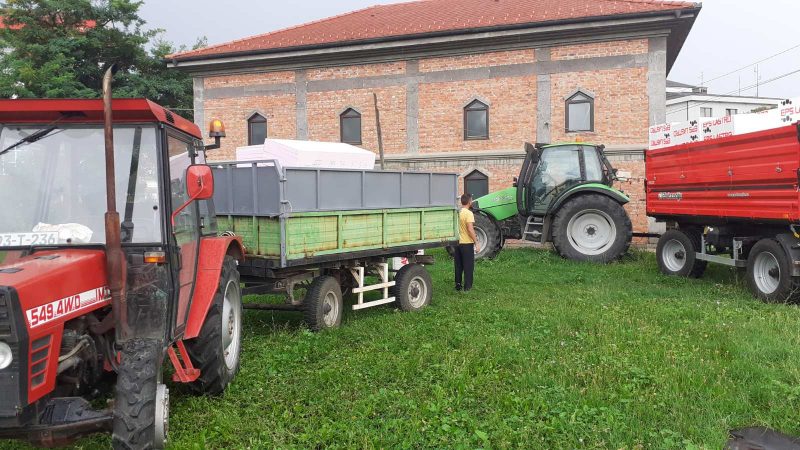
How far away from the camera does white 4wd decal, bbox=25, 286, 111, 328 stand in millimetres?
2805

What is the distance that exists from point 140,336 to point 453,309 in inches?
200

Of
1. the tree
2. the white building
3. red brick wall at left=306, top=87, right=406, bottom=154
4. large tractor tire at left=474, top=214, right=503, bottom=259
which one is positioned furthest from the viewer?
the white building

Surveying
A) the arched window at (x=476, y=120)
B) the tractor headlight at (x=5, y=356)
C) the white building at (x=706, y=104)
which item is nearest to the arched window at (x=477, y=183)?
the arched window at (x=476, y=120)

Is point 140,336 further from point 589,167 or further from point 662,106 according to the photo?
point 662,106

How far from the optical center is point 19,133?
3.57 meters

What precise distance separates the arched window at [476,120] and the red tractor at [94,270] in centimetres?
1387

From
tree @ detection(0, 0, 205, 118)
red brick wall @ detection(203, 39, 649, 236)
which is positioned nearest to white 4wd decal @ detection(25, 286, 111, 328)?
red brick wall @ detection(203, 39, 649, 236)

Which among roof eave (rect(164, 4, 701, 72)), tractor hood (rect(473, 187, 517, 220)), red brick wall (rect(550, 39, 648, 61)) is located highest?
roof eave (rect(164, 4, 701, 72))

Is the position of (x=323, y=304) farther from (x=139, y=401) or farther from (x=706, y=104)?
(x=706, y=104)

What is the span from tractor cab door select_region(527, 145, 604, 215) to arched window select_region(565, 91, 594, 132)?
14.2 feet

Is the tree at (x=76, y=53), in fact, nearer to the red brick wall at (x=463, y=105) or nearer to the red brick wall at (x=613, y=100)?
the red brick wall at (x=463, y=105)

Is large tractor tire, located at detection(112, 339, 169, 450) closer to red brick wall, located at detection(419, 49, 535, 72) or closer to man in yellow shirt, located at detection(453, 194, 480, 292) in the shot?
man in yellow shirt, located at detection(453, 194, 480, 292)

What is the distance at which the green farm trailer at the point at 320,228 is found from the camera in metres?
6.14

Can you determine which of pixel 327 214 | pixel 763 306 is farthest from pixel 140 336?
pixel 763 306
